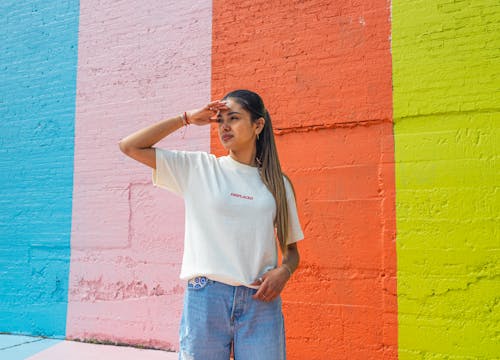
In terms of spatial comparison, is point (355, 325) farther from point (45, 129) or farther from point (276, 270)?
point (45, 129)

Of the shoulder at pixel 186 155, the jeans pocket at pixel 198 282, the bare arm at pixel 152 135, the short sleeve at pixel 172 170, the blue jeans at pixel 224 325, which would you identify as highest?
the bare arm at pixel 152 135

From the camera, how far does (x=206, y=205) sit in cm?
210

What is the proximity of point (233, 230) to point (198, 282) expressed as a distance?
256 millimetres

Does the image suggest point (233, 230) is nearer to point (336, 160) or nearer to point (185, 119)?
point (185, 119)

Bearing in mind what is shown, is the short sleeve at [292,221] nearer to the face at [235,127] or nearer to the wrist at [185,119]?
the face at [235,127]

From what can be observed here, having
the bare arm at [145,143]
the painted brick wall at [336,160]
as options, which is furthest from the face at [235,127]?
the painted brick wall at [336,160]

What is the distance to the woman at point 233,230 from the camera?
→ 1.97m

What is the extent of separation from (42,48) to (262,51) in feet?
8.21

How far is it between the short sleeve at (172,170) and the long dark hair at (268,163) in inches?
13.8

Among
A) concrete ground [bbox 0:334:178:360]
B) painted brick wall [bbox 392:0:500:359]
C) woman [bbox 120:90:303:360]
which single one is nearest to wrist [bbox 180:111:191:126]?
woman [bbox 120:90:303:360]

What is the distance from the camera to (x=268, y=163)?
91.9 inches

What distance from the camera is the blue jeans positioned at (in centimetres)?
194

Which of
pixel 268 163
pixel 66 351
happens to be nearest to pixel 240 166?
pixel 268 163

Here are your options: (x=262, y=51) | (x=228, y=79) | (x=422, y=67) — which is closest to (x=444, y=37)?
(x=422, y=67)
